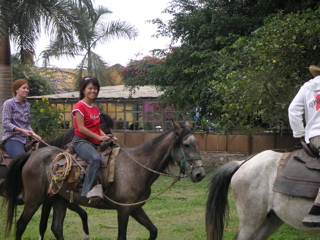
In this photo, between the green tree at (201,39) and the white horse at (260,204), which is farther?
the green tree at (201,39)

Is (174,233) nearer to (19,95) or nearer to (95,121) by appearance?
(95,121)

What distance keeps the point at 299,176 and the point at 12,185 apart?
3.98 m

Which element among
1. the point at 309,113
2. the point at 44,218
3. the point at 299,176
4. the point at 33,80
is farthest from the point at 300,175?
the point at 33,80

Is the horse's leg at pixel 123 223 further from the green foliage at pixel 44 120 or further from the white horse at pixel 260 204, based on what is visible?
the green foliage at pixel 44 120

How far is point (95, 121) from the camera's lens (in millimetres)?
6215

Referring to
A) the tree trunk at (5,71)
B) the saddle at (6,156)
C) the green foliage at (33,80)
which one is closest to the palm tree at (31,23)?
the tree trunk at (5,71)

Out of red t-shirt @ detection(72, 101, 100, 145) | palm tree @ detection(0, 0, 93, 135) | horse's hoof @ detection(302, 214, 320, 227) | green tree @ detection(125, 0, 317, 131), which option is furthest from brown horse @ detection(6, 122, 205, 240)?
green tree @ detection(125, 0, 317, 131)

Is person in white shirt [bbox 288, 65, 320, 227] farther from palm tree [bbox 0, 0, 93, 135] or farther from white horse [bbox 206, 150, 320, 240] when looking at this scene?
palm tree [bbox 0, 0, 93, 135]

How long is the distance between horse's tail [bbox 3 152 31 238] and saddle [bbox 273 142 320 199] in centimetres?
364

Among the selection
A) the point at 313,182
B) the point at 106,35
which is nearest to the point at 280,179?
the point at 313,182

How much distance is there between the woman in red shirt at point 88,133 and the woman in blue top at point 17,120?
1152 mm

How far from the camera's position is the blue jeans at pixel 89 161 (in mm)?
5891

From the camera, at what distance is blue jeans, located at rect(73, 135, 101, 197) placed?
589 centimetres

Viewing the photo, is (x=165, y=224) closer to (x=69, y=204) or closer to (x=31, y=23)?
(x=69, y=204)
